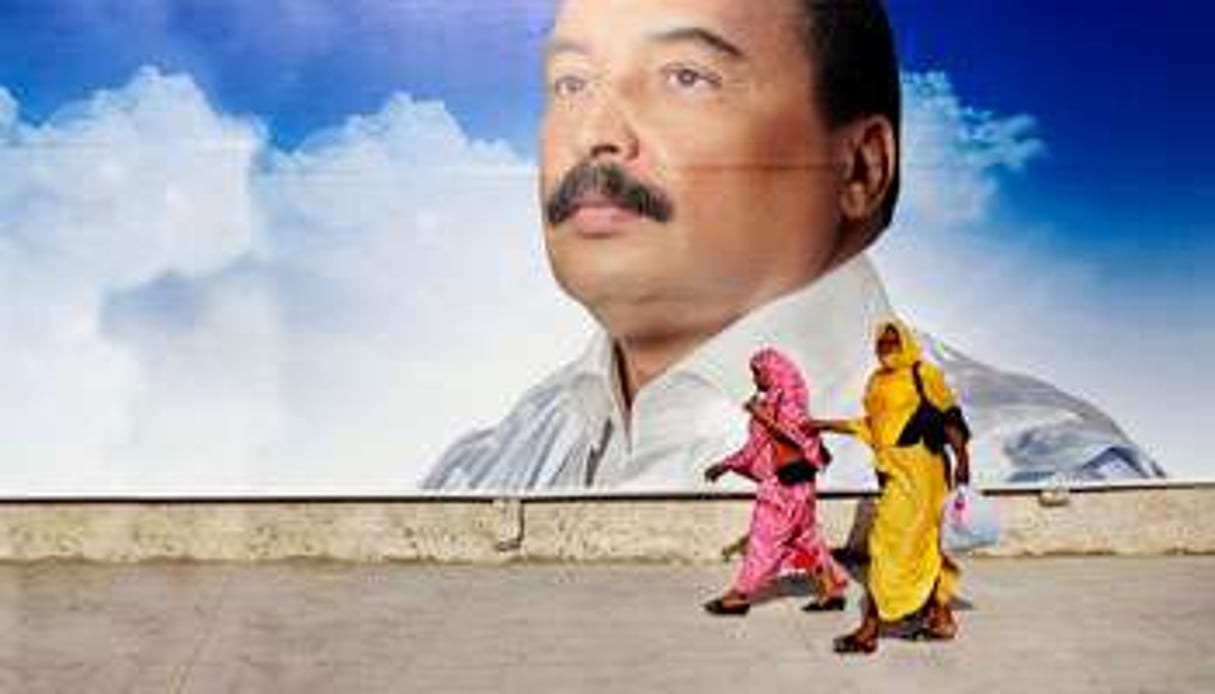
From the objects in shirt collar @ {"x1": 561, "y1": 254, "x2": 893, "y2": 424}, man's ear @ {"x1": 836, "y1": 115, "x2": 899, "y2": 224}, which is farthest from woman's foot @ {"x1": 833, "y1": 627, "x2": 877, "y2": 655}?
man's ear @ {"x1": 836, "y1": 115, "x2": 899, "y2": 224}

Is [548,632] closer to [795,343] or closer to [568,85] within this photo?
[795,343]

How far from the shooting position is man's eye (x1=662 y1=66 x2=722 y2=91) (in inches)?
416

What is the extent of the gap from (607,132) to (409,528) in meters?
2.27

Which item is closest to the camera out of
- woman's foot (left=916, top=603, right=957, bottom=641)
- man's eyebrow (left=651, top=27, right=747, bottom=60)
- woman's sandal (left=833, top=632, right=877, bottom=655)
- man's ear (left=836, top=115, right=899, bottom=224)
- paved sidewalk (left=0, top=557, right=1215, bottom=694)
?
paved sidewalk (left=0, top=557, right=1215, bottom=694)

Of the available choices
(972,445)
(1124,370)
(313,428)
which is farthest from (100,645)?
(1124,370)

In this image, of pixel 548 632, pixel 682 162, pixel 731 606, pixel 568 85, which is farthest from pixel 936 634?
pixel 568 85

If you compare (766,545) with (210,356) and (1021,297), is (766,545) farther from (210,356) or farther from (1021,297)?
(210,356)

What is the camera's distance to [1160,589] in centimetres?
1043

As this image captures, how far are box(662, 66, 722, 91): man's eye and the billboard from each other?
0.01m

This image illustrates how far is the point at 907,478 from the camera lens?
353 inches

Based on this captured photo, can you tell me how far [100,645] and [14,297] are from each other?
232 centimetres

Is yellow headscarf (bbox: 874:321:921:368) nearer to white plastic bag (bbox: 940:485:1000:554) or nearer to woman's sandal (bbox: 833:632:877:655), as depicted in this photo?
white plastic bag (bbox: 940:485:1000:554)

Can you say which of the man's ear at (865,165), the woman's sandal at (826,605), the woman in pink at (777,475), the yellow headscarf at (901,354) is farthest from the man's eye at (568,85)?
the woman's sandal at (826,605)

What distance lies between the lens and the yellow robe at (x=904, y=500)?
29.5ft
